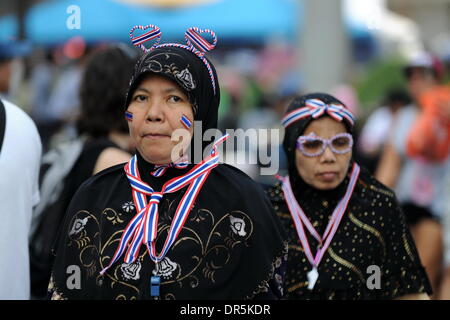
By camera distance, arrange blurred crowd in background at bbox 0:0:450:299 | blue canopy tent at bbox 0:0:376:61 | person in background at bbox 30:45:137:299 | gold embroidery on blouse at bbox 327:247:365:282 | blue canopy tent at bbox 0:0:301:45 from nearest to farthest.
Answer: gold embroidery on blouse at bbox 327:247:365:282 < person in background at bbox 30:45:137:299 < blurred crowd in background at bbox 0:0:450:299 < blue canopy tent at bbox 0:0:301:45 < blue canopy tent at bbox 0:0:376:61

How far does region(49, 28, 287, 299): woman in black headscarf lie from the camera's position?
3.14m

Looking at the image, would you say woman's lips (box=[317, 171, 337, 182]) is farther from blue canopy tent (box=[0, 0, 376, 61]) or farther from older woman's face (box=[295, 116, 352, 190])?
blue canopy tent (box=[0, 0, 376, 61])

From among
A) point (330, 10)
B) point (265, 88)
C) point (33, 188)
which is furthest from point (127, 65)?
point (265, 88)

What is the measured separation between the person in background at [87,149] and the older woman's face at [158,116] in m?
1.38

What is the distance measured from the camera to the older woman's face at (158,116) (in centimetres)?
322

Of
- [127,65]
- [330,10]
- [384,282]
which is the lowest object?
[384,282]

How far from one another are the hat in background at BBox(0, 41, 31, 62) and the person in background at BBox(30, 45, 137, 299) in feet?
1.66

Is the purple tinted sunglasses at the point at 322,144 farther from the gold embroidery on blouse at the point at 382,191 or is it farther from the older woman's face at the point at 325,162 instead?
the gold embroidery on blouse at the point at 382,191

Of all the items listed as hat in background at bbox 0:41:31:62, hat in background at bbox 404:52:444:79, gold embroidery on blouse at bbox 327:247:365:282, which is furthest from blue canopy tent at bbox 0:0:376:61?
gold embroidery on blouse at bbox 327:247:365:282

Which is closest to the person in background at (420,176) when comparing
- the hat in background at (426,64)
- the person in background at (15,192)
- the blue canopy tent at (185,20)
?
the hat in background at (426,64)

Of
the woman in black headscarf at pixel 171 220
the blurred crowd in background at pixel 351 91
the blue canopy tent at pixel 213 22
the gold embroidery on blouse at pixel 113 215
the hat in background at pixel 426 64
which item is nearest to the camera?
the woman in black headscarf at pixel 171 220

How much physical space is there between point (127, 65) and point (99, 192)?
6.14ft

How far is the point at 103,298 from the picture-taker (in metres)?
3.17

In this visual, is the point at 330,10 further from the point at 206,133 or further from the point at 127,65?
the point at 206,133
